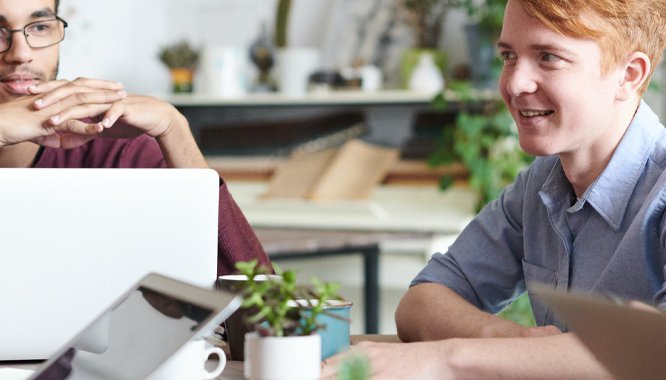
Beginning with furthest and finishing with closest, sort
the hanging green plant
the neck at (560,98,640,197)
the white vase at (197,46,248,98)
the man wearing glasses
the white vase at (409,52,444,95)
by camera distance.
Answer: the white vase at (197,46,248,98), the white vase at (409,52,444,95), the hanging green plant, the man wearing glasses, the neck at (560,98,640,197)

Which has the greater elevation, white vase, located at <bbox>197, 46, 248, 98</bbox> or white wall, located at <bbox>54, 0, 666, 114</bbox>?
white wall, located at <bbox>54, 0, 666, 114</bbox>

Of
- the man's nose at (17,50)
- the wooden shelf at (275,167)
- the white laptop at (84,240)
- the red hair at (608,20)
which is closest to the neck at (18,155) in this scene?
the man's nose at (17,50)

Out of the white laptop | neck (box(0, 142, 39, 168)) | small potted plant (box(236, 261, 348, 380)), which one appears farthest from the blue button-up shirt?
neck (box(0, 142, 39, 168))

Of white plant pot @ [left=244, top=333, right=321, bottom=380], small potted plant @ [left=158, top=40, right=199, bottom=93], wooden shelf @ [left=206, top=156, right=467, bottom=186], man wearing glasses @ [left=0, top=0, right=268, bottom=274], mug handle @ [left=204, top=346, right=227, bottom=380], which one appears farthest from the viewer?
small potted plant @ [left=158, top=40, right=199, bottom=93]

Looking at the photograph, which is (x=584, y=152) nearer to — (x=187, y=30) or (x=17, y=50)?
(x=17, y=50)

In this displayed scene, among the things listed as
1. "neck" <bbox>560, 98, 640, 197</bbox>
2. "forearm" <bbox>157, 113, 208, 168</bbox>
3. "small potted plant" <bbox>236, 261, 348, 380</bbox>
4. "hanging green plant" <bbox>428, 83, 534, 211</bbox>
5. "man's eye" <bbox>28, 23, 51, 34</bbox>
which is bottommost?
"hanging green plant" <bbox>428, 83, 534, 211</bbox>

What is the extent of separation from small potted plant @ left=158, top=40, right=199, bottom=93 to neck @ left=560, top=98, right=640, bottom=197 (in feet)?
10.3

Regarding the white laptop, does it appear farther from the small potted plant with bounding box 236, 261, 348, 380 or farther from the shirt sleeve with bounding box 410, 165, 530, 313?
the shirt sleeve with bounding box 410, 165, 530, 313

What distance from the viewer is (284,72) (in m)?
4.32

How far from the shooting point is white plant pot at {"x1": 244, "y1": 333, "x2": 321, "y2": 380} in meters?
1.04

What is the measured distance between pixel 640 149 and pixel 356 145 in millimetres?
2733

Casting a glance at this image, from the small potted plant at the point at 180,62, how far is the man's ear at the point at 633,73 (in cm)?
318

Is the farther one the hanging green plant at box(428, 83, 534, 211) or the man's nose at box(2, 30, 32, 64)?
the hanging green plant at box(428, 83, 534, 211)

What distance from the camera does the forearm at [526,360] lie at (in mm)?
1211
